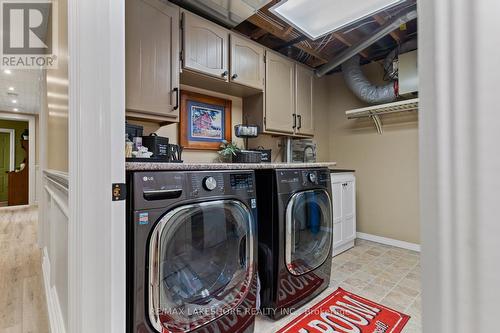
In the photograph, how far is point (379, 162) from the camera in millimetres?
3057

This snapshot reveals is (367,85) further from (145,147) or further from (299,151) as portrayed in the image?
(145,147)

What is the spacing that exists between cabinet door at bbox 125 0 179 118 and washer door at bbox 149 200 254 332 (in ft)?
3.00

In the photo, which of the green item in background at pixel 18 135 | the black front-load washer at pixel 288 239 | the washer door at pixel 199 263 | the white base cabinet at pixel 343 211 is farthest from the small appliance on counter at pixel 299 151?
the green item in background at pixel 18 135

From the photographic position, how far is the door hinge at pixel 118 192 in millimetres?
804

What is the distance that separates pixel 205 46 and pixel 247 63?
0.46m

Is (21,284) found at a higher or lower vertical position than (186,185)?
lower

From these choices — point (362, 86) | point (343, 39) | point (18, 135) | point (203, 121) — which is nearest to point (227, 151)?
point (203, 121)

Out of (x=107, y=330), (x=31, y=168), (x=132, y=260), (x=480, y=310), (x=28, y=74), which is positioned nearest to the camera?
(x=480, y=310)

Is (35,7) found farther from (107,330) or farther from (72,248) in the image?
(107,330)

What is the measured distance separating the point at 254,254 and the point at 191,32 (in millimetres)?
1661

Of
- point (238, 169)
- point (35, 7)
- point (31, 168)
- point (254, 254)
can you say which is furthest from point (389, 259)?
point (31, 168)

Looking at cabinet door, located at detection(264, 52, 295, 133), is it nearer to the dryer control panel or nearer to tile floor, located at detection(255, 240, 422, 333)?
the dryer control panel

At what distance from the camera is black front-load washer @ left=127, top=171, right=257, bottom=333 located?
95 cm

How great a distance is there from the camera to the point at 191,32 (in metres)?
1.83
